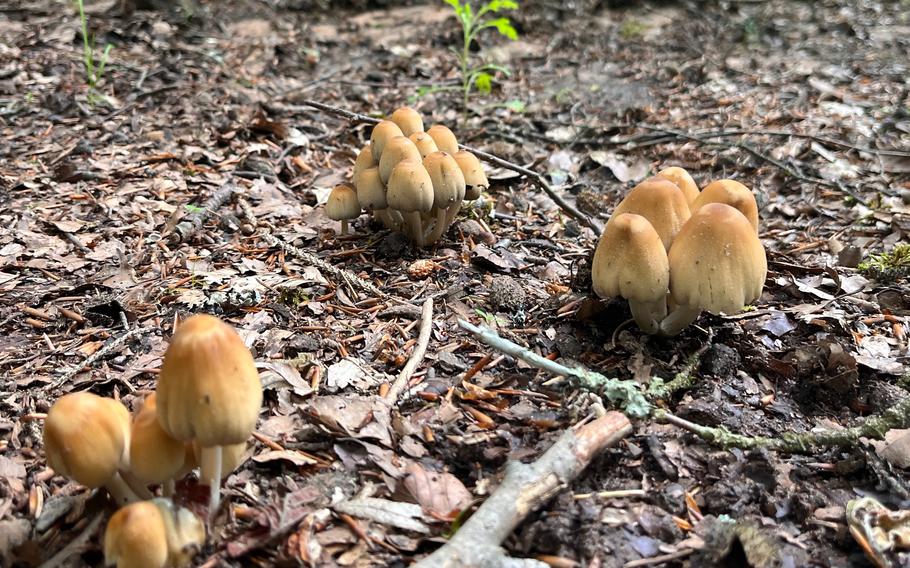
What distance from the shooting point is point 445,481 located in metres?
2.34

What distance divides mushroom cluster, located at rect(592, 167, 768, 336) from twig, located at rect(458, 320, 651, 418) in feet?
1.28

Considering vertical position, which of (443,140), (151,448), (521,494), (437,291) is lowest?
(437,291)

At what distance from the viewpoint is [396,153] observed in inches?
145

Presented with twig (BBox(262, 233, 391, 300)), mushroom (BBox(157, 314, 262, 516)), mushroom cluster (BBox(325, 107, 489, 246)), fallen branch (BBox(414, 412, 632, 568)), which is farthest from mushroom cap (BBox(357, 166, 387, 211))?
mushroom (BBox(157, 314, 262, 516))

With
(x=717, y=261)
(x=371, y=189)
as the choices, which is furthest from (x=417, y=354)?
(x=717, y=261)

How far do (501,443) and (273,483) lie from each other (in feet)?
2.75

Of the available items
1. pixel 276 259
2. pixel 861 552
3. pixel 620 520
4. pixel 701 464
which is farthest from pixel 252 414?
pixel 276 259

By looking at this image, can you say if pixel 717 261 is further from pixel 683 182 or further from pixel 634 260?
pixel 683 182

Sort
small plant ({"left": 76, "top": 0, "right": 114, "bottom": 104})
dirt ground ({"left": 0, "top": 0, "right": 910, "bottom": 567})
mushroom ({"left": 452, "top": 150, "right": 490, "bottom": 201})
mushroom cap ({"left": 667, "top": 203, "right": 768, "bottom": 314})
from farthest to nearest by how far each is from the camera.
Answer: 1. small plant ({"left": 76, "top": 0, "right": 114, "bottom": 104})
2. mushroom ({"left": 452, "top": 150, "right": 490, "bottom": 201})
3. mushroom cap ({"left": 667, "top": 203, "right": 768, "bottom": 314})
4. dirt ground ({"left": 0, "top": 0, "right": 910, "bottom": 567})

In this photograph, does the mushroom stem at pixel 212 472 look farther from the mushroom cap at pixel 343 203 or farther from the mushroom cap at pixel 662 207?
the mushroom cap at pixel 343 203

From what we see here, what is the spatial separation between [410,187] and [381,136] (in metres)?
0.55

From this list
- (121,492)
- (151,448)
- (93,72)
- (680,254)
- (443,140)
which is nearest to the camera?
Answer: (151,448)

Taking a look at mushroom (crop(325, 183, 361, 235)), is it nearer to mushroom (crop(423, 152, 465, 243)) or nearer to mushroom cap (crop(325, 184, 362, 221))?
mushroom cap (crop(325, 184, 362, 221))

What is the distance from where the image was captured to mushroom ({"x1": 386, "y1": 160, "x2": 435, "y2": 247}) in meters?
3.53
